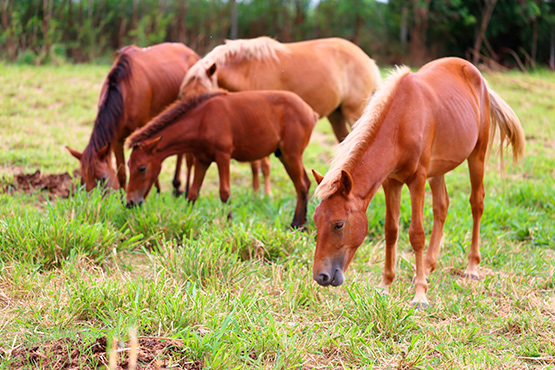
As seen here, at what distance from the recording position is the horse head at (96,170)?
17.9ft

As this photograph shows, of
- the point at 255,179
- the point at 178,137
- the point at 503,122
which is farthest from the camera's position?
the point at 255,179

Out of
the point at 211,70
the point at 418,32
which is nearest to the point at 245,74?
the point at 211,70

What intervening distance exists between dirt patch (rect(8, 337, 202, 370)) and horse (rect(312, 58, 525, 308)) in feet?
3.24

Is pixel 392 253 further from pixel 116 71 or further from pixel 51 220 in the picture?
pixel 116 71

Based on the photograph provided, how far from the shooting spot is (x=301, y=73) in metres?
6.57

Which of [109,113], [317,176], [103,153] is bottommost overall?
[103,153]

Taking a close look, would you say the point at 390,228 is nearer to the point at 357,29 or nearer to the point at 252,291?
the point at 252,291

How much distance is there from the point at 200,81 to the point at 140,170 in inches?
59.9

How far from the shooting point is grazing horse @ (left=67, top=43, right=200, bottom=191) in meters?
5.56

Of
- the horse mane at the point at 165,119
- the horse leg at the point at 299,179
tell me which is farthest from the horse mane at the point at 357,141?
the horse mane at the point at 165,119

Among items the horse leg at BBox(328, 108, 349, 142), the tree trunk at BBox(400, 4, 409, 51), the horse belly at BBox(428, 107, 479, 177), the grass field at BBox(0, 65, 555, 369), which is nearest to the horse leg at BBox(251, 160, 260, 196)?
the grass field at BBox(0, 65, 555, 369)

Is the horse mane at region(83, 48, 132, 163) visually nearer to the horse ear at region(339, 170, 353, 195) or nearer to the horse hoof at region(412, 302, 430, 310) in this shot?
the horse ear at region(339, 170, 353, 195)

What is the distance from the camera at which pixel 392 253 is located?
13.0 ft

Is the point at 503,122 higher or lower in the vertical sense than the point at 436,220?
higher
